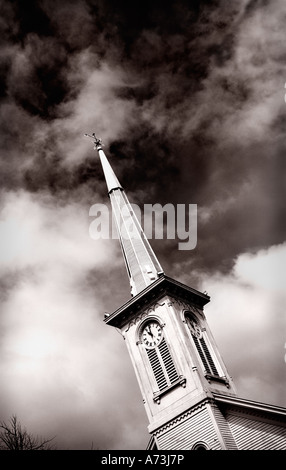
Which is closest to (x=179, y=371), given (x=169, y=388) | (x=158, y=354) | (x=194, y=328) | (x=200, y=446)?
(x=169, y=388)

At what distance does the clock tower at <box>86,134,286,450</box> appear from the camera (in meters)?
22.2

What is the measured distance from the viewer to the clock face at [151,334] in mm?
26672

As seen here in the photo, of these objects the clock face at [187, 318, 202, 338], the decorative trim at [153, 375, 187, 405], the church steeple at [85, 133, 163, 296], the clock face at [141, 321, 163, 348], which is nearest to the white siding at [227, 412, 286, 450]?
the decorative trim at [153, 375, 187, 405]

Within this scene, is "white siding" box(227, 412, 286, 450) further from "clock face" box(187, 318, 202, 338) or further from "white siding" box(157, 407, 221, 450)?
"clock face" box(187, 318, 202, 338)

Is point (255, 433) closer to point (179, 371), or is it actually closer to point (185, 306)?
point (179, 371)

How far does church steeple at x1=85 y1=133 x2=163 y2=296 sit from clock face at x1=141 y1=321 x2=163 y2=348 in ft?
11.8

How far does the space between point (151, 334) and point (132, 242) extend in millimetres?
9479

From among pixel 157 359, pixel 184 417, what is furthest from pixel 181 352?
pixel 184 417

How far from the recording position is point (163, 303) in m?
27.4

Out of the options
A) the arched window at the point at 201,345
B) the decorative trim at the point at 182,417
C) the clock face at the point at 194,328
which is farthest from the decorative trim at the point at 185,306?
the decorative trim at the point at 182,417

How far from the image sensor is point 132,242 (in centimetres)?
3441
